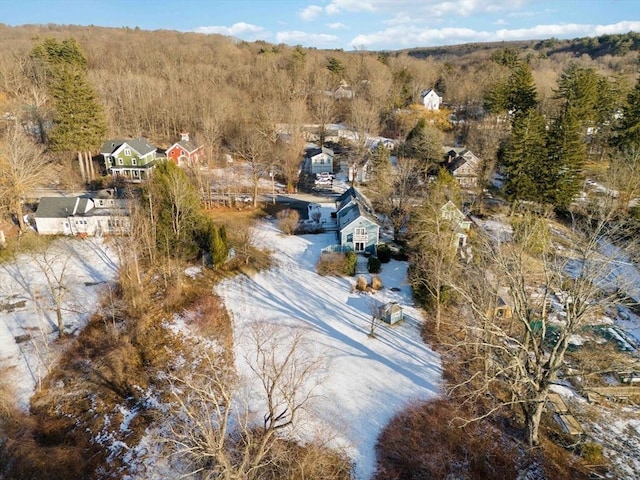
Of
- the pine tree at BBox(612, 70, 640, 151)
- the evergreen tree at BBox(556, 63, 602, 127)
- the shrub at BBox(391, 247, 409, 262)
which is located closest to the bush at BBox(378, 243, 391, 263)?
the shrub at BBox(391, 247, 409, 262)

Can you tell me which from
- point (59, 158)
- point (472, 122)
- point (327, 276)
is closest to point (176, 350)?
point (327, 276)

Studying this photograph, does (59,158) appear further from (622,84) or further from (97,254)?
(622,84)

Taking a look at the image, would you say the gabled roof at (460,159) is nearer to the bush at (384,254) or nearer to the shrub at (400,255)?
the shrub at (400,255)

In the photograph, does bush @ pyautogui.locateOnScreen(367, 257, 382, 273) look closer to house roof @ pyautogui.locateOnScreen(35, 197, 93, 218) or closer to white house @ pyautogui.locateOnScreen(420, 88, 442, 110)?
house roof @ pyautogui.locateOnScreen(35, 197, 93, 218)

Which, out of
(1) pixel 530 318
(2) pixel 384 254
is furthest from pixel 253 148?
(1) pixel 530 318

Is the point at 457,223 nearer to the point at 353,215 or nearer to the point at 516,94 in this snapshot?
the point at 353,215

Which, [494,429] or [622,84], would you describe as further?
[622,84]
